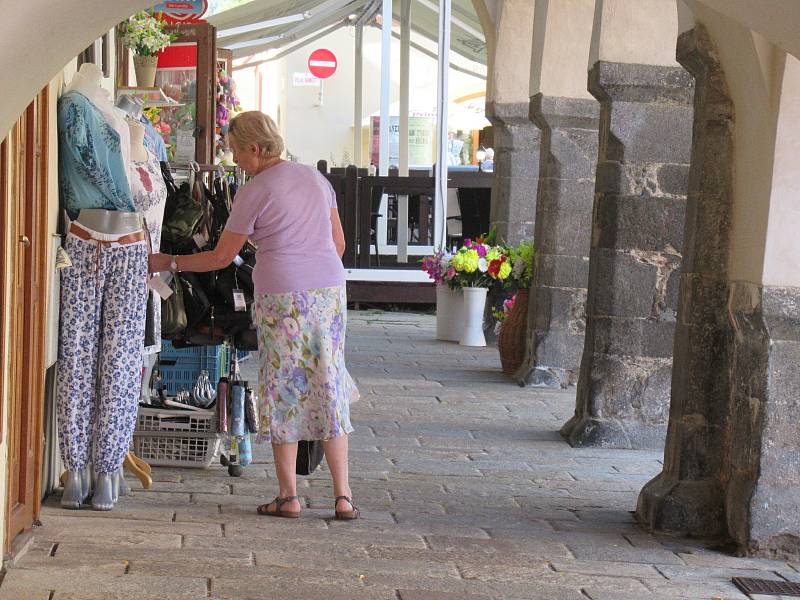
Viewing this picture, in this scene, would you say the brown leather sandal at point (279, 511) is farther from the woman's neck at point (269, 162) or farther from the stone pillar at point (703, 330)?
the stone pillar at point (703, 330)

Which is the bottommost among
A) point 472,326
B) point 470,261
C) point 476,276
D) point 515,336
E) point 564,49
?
point 472,326

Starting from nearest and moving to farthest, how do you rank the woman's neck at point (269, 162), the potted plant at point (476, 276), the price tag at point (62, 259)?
the price tag at point (62, 259)
the woman's neck at point (269, 162)
the potted plant at point (476, 276)

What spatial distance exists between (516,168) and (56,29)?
822 centimetres

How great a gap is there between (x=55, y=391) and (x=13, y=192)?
3.74ft

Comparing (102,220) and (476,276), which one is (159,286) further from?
(476,276)

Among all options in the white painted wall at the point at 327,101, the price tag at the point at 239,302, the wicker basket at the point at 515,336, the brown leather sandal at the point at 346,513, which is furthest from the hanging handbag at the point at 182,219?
the white painted wall at the point at 327,101

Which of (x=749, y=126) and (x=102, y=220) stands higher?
(x=749, y=126)

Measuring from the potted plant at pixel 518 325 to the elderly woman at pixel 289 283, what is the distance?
4742 millimetres

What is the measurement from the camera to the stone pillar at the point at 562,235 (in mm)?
8875

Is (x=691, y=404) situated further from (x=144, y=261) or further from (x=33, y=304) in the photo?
(x=33, y=304)

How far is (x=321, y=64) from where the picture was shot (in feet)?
83.6

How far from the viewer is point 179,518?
5023 mm

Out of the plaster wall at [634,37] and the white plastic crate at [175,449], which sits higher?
the plaster wall at [634,37]

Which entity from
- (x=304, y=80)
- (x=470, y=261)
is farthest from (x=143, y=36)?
(x=304, y=80)
